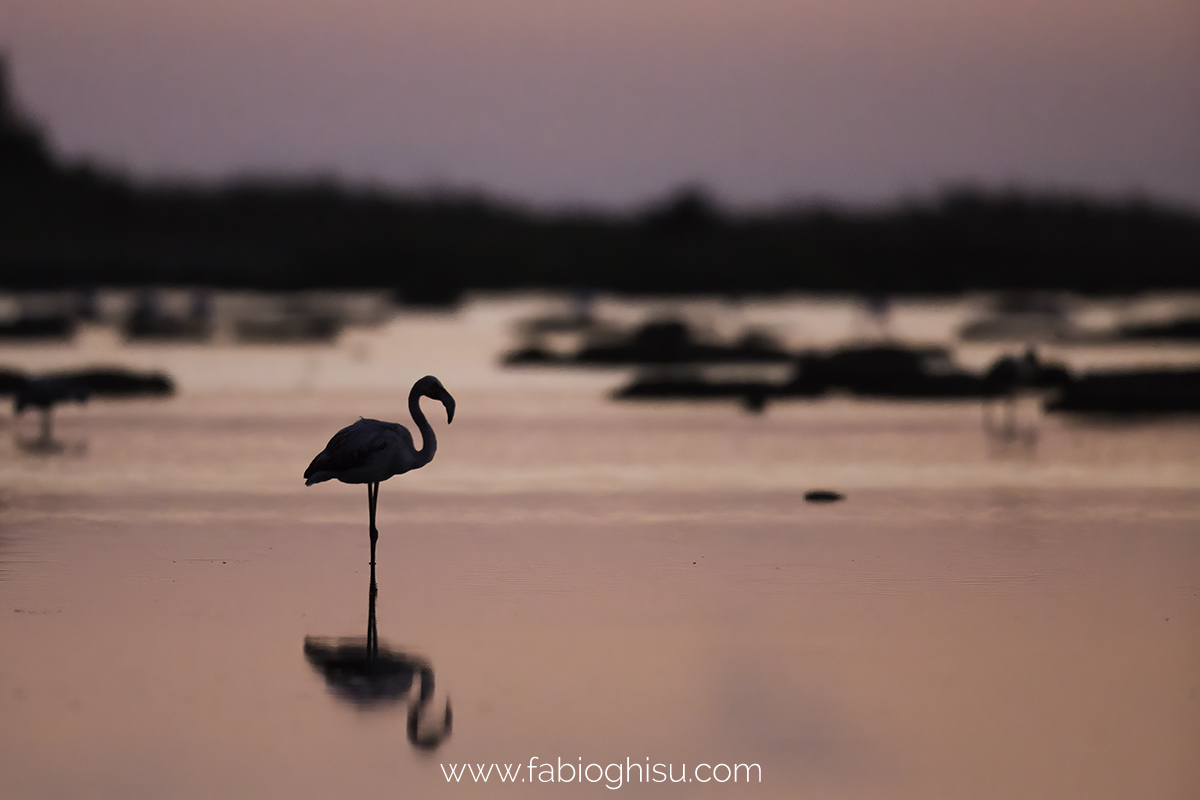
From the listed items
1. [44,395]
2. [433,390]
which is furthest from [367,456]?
[44,395]

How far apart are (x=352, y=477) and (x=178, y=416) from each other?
1176cm

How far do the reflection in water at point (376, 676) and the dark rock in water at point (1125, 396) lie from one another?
647 inches

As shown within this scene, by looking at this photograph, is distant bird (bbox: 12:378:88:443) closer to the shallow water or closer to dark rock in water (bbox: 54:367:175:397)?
the shallow water

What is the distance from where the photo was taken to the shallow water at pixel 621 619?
7.05 meters

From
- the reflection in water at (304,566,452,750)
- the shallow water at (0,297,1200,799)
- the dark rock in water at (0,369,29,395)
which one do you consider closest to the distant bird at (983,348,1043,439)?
the shallow water at (0,297,1200,799)

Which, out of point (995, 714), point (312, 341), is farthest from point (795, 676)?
point (312, 341)

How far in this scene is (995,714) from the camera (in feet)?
25.3

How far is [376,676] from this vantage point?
27.2 feet

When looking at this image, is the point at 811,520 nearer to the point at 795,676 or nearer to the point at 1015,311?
the point at 795,676

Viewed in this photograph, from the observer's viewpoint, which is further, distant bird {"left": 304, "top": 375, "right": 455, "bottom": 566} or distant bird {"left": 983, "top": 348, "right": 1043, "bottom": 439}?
distant bird {"left": 983, "top": 348, "right": 1043, "bottom": 439}

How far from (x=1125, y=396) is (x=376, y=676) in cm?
1765

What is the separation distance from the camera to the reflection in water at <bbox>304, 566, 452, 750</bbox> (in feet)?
24.5

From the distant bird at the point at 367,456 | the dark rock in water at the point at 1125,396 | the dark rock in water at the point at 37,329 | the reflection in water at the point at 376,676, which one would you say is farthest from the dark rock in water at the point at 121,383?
the reflection in water at the point at 376,676

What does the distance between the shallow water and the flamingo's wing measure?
69 cm
